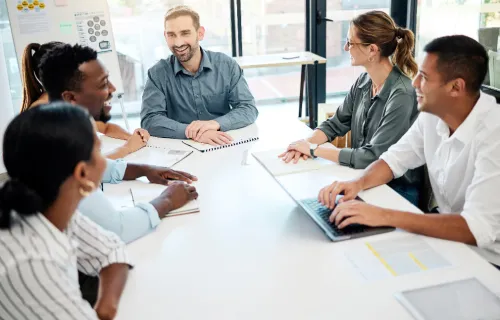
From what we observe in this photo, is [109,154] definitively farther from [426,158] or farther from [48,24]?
[48,24]

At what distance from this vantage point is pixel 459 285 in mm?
1078

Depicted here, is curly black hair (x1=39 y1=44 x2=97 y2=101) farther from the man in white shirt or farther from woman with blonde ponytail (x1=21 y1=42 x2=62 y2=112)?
the man in white shirt

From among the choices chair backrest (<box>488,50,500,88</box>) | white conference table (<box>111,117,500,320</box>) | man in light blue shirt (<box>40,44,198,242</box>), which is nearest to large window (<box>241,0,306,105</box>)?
chair backrest (<box>488,50,500,88</box>)

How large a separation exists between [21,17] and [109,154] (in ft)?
6.78

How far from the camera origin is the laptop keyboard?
1.31 meters

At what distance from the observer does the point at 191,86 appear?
8.35ft

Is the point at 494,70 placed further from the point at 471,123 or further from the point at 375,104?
the point at 471,123

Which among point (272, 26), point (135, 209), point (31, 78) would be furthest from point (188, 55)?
point (272, 26)

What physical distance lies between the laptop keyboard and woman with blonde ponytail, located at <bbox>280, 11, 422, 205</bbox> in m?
0.40

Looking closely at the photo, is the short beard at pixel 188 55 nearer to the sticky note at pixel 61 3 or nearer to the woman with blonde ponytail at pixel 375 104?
the woman with blonde ponytail at pixel 375 104

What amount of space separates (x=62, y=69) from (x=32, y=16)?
91.5 inches

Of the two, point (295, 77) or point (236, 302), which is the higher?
point (236, 302)

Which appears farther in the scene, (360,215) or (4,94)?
(4,94)

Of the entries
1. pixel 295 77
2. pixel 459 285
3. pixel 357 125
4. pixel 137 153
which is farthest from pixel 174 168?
pixel 295 77
